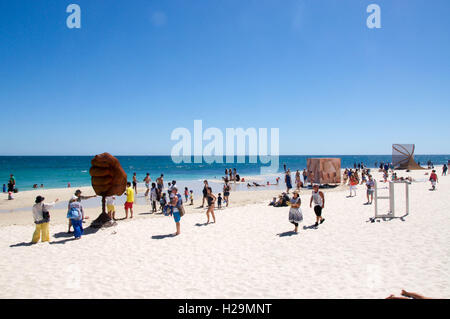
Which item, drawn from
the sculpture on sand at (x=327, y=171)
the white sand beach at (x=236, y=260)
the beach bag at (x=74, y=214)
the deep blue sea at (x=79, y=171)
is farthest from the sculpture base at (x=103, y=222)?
the deep blue sea at (x=79, y=171)

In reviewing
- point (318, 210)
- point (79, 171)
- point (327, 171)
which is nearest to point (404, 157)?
point (327, 171)

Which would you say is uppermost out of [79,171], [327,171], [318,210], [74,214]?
[327,171]

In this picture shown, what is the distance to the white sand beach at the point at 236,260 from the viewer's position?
4961mm

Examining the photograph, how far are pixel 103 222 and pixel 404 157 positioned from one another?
131ft

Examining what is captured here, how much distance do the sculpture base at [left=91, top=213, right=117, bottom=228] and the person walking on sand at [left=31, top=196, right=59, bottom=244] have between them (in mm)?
1855

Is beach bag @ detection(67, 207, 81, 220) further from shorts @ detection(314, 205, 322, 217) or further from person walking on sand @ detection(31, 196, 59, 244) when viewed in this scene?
shorts @ detection(314, 205, 322, 217)

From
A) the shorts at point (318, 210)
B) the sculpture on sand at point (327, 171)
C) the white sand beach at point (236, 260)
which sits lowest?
the white sand beach at point (236, 260)

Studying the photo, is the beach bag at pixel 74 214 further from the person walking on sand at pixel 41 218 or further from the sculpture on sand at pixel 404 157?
the sculpture on sand at pixel 404 157

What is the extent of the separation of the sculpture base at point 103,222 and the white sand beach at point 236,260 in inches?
16.0

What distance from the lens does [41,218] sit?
8.02 metres

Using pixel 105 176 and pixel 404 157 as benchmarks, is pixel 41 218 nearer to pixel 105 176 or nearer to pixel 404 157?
pixel 105 176

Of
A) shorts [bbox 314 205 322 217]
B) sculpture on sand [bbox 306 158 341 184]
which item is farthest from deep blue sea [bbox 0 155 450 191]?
shorts [bbox 314 205 322 217]

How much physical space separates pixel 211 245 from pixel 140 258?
1.97m
